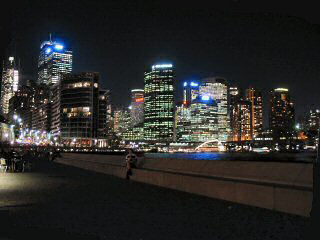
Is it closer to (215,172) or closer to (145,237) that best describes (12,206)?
(145,237)

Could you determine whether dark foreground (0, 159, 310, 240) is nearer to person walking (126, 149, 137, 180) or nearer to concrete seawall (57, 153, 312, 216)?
concrete seawall (57, 153, 312, 216)

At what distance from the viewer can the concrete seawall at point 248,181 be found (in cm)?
947

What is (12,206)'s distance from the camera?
10.6 metres

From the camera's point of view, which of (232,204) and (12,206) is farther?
(232,204)

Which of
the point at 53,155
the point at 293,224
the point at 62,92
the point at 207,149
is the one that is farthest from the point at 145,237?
the point at 62,92

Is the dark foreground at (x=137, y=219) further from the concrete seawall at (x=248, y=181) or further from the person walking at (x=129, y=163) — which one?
the person walking at (x=129, y=163)

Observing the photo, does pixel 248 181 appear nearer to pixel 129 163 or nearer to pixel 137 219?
pixel 137 219

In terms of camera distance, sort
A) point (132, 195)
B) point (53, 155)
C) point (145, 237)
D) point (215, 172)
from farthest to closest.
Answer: point (53, 155), point (215, 172), point (132, 195), point (145, 237)

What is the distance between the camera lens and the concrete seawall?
373 inches

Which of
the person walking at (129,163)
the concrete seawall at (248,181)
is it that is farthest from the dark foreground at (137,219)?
the person walking at (129,163)

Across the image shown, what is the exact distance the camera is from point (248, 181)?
1205cm

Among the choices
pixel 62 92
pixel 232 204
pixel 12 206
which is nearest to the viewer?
pixel 12 206

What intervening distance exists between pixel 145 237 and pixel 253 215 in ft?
11.3

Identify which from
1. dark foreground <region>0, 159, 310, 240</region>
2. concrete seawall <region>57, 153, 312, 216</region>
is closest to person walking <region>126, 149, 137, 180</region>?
concrete seawall <region>57, 153, 312, 216</region>
